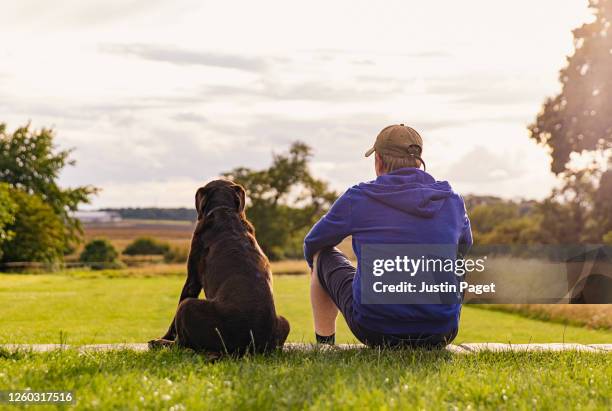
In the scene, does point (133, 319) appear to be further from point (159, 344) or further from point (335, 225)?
point (335, 225)

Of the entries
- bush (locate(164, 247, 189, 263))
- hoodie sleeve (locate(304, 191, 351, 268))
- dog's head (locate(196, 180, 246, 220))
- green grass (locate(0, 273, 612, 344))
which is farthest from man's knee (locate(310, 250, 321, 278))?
bush (locate(164, 247, 189, 263))

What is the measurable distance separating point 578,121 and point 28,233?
25480 mm

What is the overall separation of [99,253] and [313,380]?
38377 mm

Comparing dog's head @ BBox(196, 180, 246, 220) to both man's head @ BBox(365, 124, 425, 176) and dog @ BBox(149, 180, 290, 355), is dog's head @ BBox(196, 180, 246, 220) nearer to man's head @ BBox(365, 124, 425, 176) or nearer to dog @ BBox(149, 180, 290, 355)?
dog @ BBox(149, 180, 290, 355)

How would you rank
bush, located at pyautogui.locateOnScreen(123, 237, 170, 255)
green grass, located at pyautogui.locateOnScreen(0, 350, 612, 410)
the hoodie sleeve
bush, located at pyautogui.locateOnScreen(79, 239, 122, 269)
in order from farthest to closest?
bush, located at pyautogui.locateOnScreen(123, 237, 170, 255), bush, located at pyautogui.locateOnScreen(79, 239, 122, 269), the hoodie sleeve, green grass, located at pyautogui.locateOnScreen(0, 350, 612, 410)

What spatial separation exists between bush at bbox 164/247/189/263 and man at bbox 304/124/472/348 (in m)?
33.8

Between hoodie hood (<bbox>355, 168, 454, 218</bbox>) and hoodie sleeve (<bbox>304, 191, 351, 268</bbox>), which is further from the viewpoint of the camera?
hoodie sleeve (<bbox>304, 191, 351, 268</bbox>)

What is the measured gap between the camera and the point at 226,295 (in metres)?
4.38

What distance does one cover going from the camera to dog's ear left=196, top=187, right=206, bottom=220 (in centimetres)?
504

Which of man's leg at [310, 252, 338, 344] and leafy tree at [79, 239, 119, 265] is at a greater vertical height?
man's leg at [310, 252, 338, 344]

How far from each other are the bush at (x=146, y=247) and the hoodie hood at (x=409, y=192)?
1516 inches

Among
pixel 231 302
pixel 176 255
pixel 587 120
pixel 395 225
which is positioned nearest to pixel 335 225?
pixel 395 225

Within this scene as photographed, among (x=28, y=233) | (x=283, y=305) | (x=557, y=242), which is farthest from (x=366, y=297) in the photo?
(x=28, y=233)

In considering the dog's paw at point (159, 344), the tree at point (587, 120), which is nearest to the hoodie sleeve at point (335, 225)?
the dog's paw at point (159, 344)
